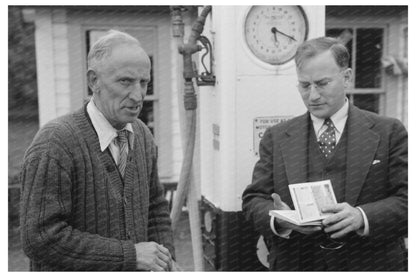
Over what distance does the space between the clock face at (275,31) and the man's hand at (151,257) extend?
1.60 m

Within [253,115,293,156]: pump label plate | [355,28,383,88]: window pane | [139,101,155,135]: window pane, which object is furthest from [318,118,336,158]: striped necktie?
[355,28,383,88]: window pane

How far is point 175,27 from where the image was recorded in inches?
144

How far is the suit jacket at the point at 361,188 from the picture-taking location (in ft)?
9.29

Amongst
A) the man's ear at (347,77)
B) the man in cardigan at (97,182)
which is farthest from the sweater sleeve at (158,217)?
the man's ear at (347,77)

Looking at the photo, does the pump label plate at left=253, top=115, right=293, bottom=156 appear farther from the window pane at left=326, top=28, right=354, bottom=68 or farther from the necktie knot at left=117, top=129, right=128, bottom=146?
the window pane at left=326, top=28, right=354, bottom=68

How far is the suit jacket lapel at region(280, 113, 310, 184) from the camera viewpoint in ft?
9.63

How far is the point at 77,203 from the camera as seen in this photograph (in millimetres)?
2258

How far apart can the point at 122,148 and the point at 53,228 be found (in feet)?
1.56

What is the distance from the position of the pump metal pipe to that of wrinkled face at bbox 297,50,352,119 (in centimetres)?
91

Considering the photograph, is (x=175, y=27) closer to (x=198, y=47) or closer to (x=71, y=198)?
(x=198, y=47)

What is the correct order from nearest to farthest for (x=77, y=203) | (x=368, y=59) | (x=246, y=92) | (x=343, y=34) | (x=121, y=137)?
(x=77, y=203) → (x=121, y=137) → (x=246, y=92) → (x=343, y=34) → (x=368, y=59)

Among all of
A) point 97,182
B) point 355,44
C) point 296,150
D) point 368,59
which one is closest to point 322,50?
point 296,150

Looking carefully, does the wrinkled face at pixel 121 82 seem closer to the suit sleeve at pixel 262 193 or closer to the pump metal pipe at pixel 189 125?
the suit sleeve at pixel 262 193

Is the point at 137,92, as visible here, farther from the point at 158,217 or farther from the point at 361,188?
the point at 361,188
